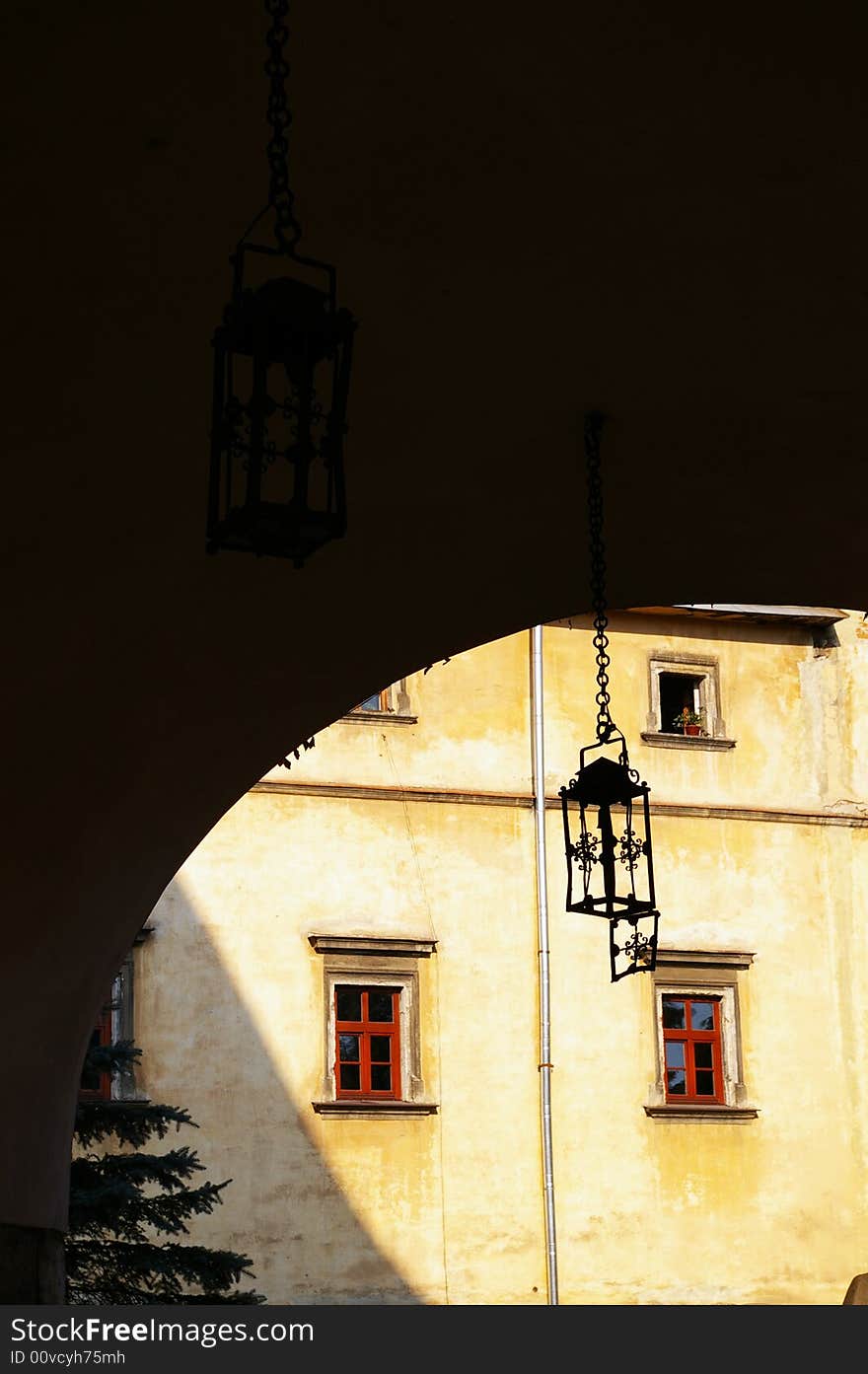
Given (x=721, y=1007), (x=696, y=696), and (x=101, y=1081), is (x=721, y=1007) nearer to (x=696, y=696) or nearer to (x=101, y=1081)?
(x=696, y=696)

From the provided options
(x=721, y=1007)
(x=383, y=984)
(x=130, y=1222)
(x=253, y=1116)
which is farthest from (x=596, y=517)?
(x=721, y=1007)

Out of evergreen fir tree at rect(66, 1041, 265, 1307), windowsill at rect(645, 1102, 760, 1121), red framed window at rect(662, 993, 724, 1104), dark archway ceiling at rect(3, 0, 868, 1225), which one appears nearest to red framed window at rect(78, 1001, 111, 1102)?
evergreen fir tree at rect(66, 1041, 265, 1307)

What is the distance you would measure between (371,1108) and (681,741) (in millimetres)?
5086

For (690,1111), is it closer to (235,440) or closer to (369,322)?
(369,322)

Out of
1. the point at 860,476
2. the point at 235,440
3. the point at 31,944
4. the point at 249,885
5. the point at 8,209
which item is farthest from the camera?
the point at 249,885

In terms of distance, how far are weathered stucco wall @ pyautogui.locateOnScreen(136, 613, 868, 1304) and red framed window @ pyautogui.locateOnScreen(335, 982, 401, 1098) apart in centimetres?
29

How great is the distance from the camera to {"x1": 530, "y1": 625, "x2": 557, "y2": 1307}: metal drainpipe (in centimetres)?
1739

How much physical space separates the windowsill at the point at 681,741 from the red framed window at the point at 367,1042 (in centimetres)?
380

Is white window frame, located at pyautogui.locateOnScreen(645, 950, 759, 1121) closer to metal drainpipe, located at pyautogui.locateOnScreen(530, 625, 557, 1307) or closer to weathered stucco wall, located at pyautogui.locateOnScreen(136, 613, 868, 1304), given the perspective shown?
weathered stucco wall, located at pyautogui.locateOnScreen(136, 613, 868, 1304)

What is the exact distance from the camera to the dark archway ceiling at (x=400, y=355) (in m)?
4.47

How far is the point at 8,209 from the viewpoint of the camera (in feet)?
15.5

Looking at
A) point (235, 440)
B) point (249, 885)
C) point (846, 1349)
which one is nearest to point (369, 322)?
point (235, 440)

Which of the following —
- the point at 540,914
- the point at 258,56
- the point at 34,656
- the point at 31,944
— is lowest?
the point at 31,944

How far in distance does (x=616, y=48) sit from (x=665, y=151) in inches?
17.9
